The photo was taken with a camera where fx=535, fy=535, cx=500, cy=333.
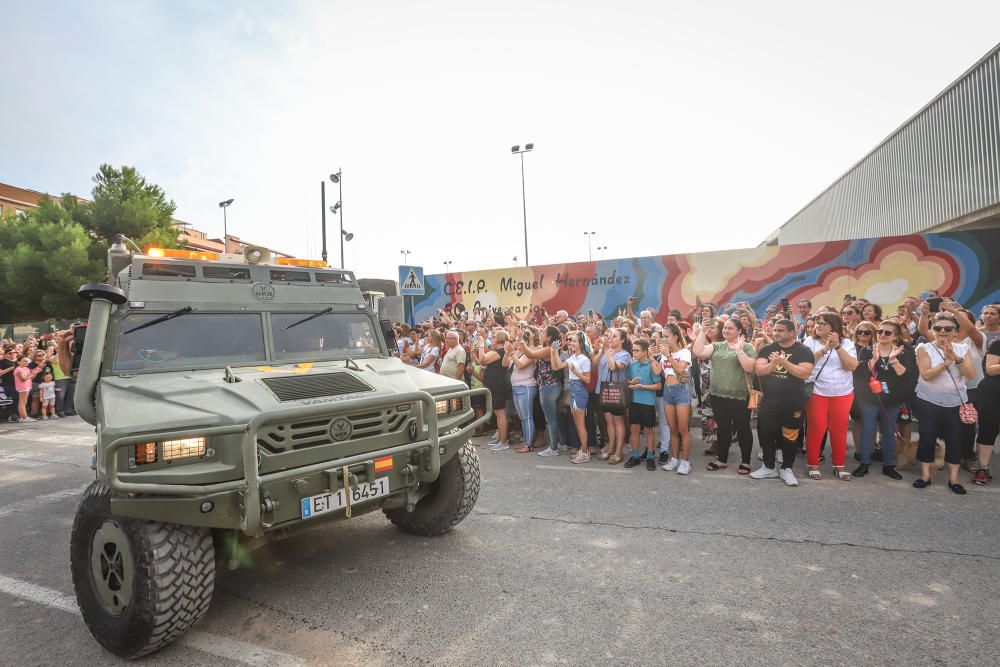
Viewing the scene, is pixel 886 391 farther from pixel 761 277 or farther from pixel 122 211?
pixel 122 211

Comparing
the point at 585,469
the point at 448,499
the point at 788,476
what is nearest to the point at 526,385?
the point at 585,469

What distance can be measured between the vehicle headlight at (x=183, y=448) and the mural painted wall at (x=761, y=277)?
13370 millimetres

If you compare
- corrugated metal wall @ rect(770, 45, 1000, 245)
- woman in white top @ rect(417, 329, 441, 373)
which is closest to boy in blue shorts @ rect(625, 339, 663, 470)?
woman in white top @ rect(417, 329, 441, 373)

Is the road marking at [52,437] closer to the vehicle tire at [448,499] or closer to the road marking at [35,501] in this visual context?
the road marking at [35,501]

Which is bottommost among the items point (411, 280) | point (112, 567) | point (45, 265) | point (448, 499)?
point (448, 499)

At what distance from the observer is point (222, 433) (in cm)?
297

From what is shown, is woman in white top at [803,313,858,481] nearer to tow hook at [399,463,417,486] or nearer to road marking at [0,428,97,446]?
tow hook at [399,463,417,486]

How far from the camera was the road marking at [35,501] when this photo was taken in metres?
5.83

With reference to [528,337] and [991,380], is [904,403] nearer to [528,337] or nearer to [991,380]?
[991,380]

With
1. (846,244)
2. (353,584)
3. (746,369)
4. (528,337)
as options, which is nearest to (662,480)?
(746,369)

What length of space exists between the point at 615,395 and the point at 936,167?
61.6 ft

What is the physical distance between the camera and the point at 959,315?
6559mm

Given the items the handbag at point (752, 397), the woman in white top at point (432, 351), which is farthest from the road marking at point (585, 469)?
the woman in white top at point (432, 351)

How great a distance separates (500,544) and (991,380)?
556 cm
